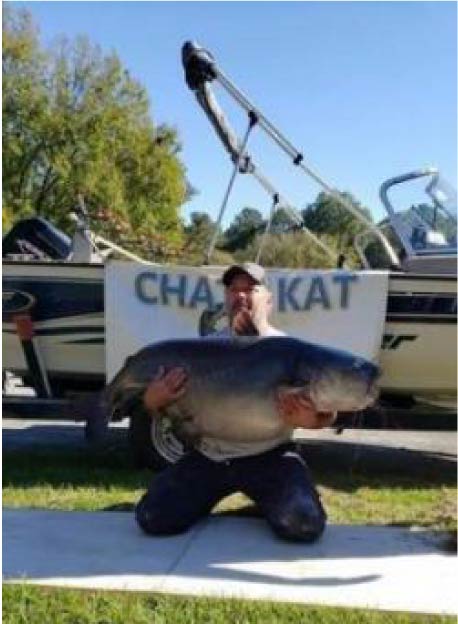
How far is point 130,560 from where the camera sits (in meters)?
4.64

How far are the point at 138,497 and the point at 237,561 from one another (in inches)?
78.3

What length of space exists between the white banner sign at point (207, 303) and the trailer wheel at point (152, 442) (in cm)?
53

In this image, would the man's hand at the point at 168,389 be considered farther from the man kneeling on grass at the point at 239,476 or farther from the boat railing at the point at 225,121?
the boat railing at the point at 225,121

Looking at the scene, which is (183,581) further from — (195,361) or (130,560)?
(195,361)

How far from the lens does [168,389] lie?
5023 mm

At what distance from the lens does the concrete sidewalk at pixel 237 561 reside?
13.9 feet

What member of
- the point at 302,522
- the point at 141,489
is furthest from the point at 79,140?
the point at 302,522

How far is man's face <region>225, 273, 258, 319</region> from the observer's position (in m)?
5.19

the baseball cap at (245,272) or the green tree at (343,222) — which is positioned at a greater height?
the green tree at (343,222)

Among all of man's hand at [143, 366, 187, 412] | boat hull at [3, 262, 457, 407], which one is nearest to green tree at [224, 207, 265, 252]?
boat hull at [3, 262, 457, 407]

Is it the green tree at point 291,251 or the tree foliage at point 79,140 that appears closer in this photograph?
the green tree at point 291,251

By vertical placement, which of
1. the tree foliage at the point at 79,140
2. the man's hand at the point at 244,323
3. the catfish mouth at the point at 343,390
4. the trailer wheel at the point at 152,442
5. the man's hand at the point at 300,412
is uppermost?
the tree foliage at the point at 79,140

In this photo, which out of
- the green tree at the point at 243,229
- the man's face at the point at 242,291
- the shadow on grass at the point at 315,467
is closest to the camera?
the man's face at the point at 242,291

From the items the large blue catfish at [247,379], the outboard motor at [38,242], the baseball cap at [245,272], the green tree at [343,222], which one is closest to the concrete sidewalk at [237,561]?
the large blue catfish at [247,379]
